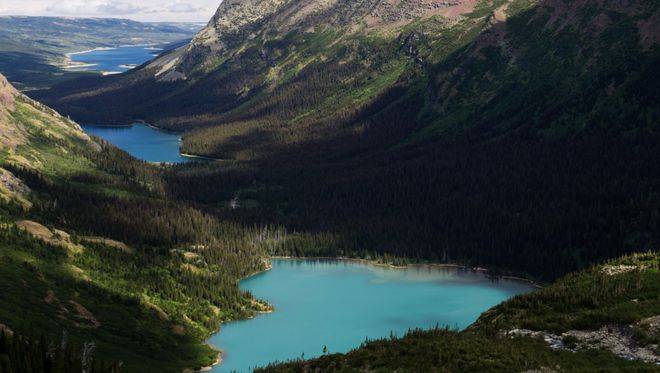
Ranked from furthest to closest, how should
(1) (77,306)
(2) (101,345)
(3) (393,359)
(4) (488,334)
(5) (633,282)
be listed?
(1) (77,306) → (2) (101,345) → (5) (633,282) → (4) (488,334) → (3) (393,359)

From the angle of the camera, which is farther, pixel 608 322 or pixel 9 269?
pixel 9 269

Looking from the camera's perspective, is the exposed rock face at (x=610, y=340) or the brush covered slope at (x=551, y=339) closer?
the brush covered slope at (x=551, y=339)

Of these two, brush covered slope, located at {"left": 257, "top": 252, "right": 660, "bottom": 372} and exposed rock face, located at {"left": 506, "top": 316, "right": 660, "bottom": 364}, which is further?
exposed rock face, located at {"left": 506, "top": 316, "right": 660, "bottom": 364}

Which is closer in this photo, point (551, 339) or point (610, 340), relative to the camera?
point (610, 340)

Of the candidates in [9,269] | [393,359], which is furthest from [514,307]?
[9,269]

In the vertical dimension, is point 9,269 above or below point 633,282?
above

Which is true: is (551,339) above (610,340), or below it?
above

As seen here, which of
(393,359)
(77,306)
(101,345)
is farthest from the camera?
(77,306)

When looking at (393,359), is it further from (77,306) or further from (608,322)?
(77,306)
